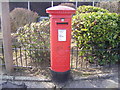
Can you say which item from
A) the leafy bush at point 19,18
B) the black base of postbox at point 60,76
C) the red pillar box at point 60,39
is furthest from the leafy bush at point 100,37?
the leafy bush at point 19,18

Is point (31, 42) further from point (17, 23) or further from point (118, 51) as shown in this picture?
point (17, 23)

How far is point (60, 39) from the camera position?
3.15m

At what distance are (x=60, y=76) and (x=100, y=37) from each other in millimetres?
1353

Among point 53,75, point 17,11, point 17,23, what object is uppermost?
point 17,11

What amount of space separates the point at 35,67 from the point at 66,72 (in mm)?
900

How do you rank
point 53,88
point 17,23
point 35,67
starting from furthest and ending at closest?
1. point 17,23
2. point 35,67
3. point 53,88

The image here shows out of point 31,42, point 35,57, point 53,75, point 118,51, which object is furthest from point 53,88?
point 118,51

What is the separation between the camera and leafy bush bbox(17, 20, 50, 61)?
3.86 meters

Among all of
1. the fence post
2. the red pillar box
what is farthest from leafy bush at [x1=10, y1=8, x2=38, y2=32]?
the red pillar box

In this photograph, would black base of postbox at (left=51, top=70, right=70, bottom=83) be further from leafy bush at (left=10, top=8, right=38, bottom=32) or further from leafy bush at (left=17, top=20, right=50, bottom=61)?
leafy bush at (left=10, top=8, right=38, bottom=32)

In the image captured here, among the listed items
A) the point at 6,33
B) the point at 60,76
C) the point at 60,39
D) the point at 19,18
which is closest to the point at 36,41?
the point at 6,33

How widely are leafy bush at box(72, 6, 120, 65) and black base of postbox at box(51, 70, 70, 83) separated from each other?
86 cm

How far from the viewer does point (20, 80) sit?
11.4ft

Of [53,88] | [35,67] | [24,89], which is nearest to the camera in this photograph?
[24,89]
